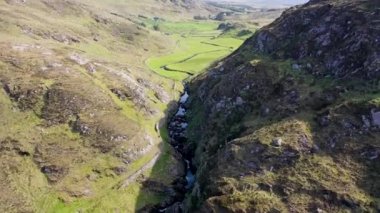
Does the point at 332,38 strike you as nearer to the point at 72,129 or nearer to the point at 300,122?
the point at 300,122

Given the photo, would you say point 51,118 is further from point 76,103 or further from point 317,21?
point 317,21

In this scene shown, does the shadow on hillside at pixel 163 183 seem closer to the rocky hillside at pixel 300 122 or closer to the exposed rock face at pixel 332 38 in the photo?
the rocky hillside at pixel 300 122

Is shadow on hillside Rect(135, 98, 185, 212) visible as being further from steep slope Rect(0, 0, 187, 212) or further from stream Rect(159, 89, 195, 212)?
stream Rect(159, 89, 195, 212)

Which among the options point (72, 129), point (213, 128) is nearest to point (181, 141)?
point (213, 128)

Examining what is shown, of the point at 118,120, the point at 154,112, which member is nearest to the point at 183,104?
the point at 154,112

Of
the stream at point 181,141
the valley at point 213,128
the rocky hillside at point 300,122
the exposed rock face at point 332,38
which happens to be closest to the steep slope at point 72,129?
the valley at point 213,128
